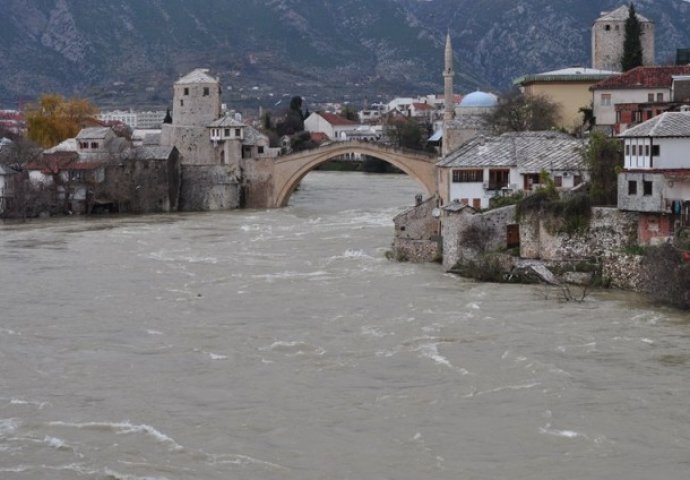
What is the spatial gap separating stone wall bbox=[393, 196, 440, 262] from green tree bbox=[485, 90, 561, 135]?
12.9 metres

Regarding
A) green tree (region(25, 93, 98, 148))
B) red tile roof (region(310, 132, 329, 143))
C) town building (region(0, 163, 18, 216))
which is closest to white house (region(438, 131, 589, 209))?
town building (region(0, 163, 18, 216))

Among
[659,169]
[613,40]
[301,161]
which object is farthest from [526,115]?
[659,169]

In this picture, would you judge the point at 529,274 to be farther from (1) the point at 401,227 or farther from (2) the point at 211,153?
(2) the point at 211,153

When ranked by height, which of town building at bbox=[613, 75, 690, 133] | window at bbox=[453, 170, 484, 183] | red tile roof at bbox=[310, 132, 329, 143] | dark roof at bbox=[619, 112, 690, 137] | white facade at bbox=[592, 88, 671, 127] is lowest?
window at bbox=[453, 170, 484, 183]

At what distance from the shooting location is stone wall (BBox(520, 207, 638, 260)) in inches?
1361

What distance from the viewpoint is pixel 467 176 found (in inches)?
1634

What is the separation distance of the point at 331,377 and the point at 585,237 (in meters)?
12.8

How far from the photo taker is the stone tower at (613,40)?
67.4 metres

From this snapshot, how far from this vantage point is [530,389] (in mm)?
23562

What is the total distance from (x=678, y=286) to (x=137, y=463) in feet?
50.4

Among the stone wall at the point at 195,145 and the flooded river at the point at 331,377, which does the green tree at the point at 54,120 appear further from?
the flooded river at the point at 331,377

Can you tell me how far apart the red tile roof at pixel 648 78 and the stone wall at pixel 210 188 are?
83.5 feet

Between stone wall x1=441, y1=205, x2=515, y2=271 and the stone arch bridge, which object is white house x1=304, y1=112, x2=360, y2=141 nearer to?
the stone arch bridge

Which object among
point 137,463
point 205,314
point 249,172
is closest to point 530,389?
point 137,463
